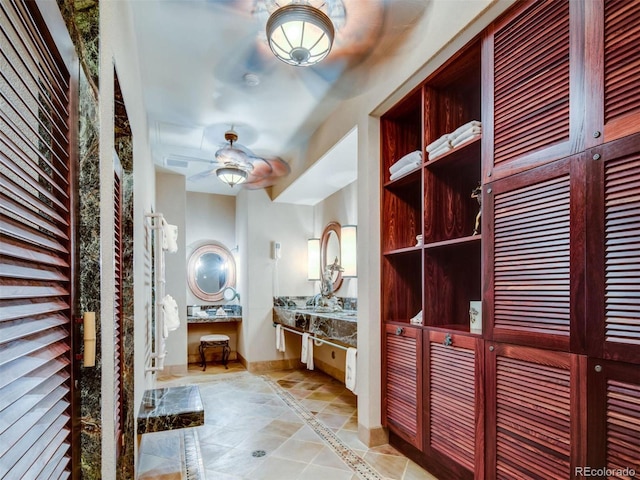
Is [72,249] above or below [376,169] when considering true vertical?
below

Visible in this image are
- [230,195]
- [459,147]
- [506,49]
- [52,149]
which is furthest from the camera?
[230,195]

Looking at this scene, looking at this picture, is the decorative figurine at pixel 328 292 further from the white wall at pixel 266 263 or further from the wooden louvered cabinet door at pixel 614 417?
the wooden louvered cabinet door at pixel 614 417

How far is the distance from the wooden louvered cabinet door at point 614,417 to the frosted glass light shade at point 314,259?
427 cm

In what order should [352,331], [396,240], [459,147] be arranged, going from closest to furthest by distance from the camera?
1. [459,147]
2. [396,240]
3. [352,331]

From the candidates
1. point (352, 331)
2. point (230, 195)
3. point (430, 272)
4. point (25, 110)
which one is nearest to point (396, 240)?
point (430, 272)

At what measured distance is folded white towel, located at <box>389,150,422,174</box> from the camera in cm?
256

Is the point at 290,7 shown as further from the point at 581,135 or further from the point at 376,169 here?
the point at 581,135

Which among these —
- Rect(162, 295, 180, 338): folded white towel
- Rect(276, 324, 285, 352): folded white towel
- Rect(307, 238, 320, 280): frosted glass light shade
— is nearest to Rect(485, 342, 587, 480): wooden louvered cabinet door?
Rect(162, 295, 180, 338): folded white towel

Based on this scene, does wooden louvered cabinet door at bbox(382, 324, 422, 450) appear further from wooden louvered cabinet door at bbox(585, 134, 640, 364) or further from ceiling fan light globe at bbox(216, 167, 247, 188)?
ceiling fan light globe at bbox(216, 167, 247, 188)

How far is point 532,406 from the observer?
1603mm

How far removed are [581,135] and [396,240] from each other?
159 cm

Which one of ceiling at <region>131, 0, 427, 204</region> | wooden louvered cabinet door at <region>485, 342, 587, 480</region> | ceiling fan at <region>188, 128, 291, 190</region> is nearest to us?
wooden louvered cabinet door at <region>485, 342, 587, 480</region>

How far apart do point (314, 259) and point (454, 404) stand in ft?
11.8

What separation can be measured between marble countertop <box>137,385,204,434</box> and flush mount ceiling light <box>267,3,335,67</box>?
2400mm
